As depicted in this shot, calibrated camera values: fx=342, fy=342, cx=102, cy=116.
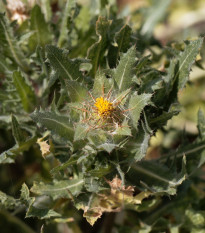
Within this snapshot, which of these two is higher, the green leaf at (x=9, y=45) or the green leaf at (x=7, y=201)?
the green leaf at (x=9, y=45)

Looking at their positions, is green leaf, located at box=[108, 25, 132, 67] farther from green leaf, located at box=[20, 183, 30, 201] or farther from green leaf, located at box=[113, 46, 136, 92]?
green leaf, located at box=[20, 183, 30, 201]

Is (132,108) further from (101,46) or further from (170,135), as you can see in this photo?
(170,135)

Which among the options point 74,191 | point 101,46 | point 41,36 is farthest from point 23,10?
point 74,191

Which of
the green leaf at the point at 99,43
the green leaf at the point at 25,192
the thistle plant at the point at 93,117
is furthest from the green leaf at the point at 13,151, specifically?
the green leaf at the point at 99,43

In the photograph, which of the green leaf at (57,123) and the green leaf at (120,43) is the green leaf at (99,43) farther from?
the green leaf at (57,123)

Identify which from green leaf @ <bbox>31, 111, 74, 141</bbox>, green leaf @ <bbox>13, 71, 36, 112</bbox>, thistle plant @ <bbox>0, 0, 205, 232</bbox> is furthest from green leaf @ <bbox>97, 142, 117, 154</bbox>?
green leaf @ <bbox>13, 71, 36, 112</bbox>

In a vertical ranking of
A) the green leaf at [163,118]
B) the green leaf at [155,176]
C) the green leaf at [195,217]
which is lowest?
the green leaf at [195,217]

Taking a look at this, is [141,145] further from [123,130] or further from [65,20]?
[65,20]

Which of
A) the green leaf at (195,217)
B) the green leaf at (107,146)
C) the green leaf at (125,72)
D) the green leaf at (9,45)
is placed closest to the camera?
the green leaf at (107,146)

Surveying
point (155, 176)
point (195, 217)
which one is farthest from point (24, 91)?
point (195, 217)
